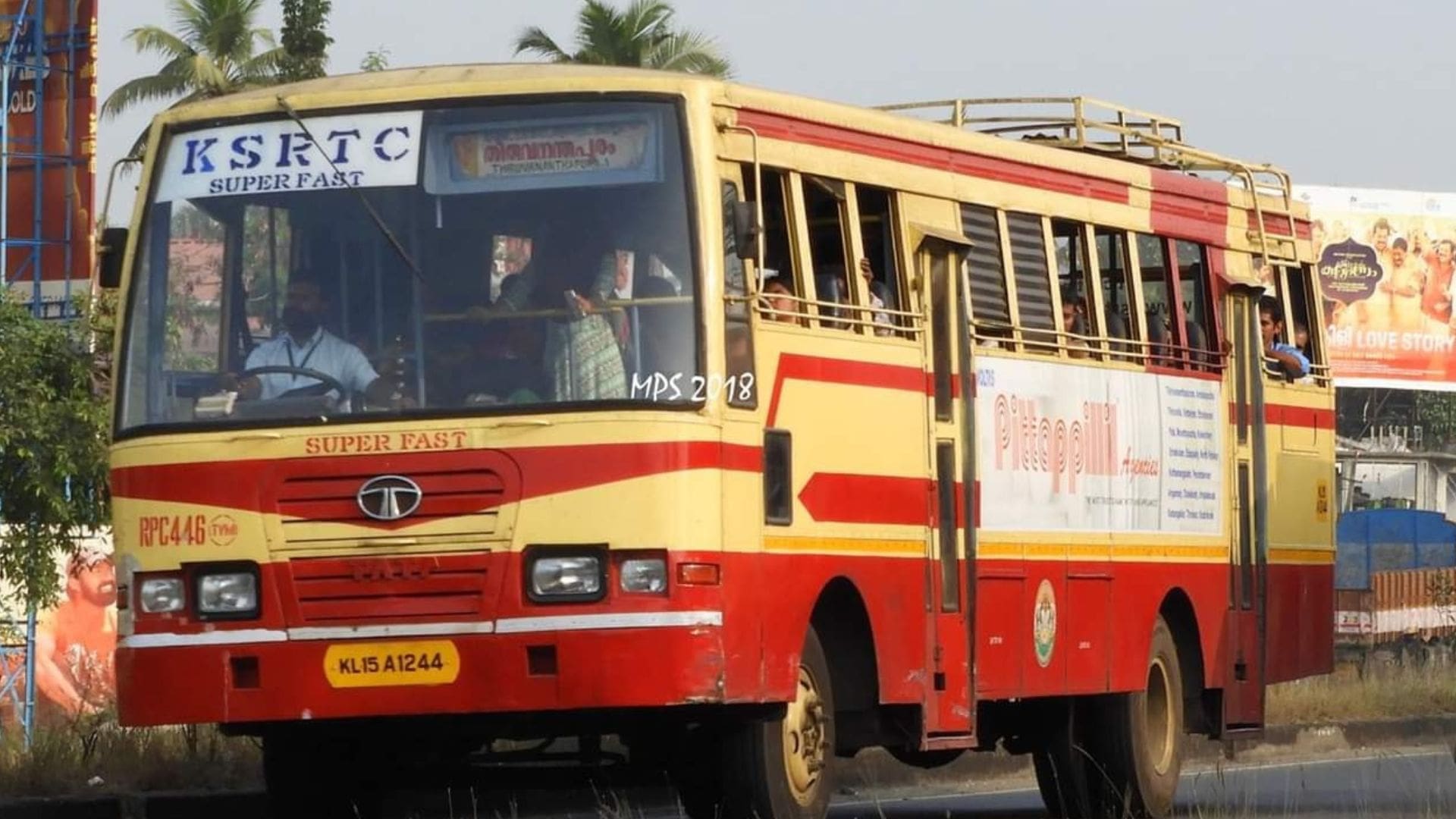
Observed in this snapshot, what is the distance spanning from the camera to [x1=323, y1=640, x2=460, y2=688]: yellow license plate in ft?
36.9

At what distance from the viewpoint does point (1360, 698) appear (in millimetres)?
24984

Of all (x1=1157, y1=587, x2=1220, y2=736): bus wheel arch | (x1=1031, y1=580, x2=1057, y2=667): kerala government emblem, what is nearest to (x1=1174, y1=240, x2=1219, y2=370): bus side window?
(x1=1157, y1=587, x2=1220, y2=736): bus wheel arch

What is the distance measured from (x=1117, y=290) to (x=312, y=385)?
5.56 metres

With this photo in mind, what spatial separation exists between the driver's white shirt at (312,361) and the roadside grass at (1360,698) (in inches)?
513

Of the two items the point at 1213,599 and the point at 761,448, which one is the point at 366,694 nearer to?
the point at 761,448

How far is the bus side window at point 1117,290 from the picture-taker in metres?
15.8

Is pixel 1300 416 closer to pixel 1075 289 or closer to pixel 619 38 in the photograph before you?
pixel 1075 289

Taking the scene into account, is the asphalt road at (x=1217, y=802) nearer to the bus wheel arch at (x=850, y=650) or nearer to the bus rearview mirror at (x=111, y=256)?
the bus wheel arch at (x=850, y=650)

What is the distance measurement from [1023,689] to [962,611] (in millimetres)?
A: 884

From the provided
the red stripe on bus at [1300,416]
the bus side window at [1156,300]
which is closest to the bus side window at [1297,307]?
the red stripe on bus at [1300,416]

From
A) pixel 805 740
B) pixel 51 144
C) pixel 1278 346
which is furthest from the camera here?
pixel 51 144

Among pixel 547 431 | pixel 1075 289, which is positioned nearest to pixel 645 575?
pixel 547 431

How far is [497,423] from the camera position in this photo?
11.2 m

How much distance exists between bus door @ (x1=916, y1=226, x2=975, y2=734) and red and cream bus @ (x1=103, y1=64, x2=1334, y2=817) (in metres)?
0.02
